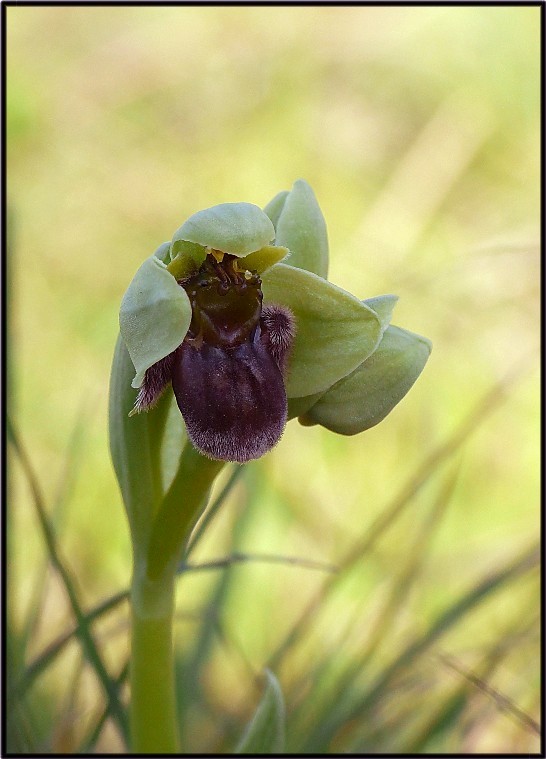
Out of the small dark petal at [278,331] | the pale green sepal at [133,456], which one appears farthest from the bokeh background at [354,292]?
the small dark petal at [278,331]

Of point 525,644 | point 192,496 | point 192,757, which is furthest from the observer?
point 525,644

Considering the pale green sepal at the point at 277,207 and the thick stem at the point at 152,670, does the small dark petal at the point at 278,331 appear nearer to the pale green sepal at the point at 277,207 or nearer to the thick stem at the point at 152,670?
the pale green sepal at the point at 277,207

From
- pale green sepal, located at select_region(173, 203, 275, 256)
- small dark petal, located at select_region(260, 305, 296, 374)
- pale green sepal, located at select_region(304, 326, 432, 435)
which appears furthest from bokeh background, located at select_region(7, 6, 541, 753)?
pale green sepal, located at select_region(173, 203, 275, 256)

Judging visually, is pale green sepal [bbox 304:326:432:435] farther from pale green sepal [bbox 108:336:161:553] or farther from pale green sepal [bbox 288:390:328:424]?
pale green sepal [bbox 108:336:161:553]

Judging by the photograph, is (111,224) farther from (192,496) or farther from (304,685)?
(192,496)

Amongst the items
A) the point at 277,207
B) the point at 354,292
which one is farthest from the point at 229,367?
the point at 354,292

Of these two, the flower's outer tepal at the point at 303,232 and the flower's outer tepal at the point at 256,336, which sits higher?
the flower's outer tepal at the point at 303,232

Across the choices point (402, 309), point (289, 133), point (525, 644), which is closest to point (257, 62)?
point (289, 133)
